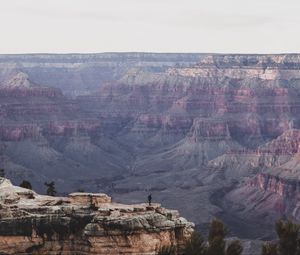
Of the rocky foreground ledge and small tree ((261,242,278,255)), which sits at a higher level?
the rocky foreground ledge

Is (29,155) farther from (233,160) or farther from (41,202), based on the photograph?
(41,202)

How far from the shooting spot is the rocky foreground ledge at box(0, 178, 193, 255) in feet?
171

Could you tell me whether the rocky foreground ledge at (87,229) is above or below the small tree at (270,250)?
above

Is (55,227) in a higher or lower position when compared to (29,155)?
higher

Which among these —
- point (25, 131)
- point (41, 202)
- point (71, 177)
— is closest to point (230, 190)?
point (71, 177)

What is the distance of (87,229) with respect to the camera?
52.3 meters

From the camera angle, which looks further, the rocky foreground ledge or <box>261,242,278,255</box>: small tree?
<box>261,242,278,255</box>: small tree

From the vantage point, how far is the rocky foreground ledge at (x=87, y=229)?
171ft

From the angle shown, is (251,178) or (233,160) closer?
(251,178)

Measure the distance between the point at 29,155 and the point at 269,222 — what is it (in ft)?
226

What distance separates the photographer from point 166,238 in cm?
5369

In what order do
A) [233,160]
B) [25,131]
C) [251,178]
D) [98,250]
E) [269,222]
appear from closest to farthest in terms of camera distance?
[98,250] → [269,222] → [251,178] → [233,160] → [25,131]

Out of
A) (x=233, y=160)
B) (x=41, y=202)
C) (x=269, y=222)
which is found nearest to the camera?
(x=41, y=202)

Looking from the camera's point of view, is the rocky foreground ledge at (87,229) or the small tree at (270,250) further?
the small tree at (270,250)
